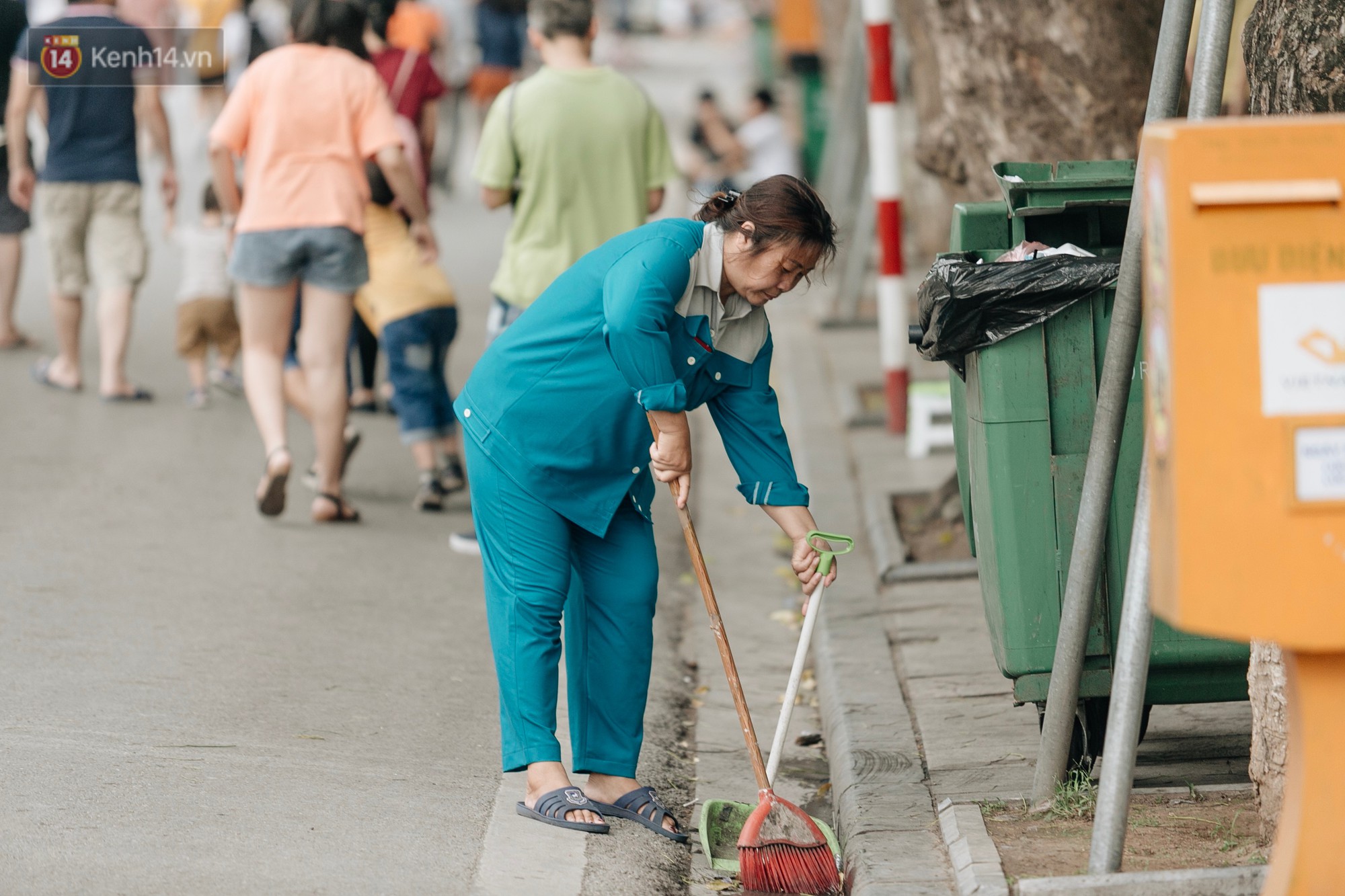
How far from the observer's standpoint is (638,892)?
11.8 feet

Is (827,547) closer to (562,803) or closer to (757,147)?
(562,803)

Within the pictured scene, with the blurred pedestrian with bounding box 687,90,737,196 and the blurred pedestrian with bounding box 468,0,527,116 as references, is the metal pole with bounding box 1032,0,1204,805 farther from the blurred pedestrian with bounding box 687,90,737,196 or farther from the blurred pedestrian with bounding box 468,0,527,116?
the blurred pedestrian with bounding box 468,0,527,116

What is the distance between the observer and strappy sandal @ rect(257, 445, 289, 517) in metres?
6.44

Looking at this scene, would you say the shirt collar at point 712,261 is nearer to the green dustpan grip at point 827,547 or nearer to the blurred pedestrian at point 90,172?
the green dustpan grip at point 827,547

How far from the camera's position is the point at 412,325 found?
6.91 metres

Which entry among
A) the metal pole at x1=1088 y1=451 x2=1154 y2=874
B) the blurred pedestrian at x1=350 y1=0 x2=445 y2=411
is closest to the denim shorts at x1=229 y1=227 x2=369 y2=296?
the blurred pedestrian at x1=350 y1=0 x2=445 y2=411

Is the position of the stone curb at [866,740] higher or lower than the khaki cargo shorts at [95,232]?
lower

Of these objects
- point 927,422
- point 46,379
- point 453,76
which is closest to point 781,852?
point 927,422

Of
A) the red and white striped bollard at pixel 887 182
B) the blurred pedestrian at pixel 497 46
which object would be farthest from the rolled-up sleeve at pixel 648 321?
the blurred pedestrian at pixel 497 46

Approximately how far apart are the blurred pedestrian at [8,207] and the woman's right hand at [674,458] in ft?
19.8

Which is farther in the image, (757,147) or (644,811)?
(757,147)

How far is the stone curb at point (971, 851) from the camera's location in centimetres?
325

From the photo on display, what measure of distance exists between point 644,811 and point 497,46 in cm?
1448

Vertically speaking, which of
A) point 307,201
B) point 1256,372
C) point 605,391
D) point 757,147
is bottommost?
point 757,147
